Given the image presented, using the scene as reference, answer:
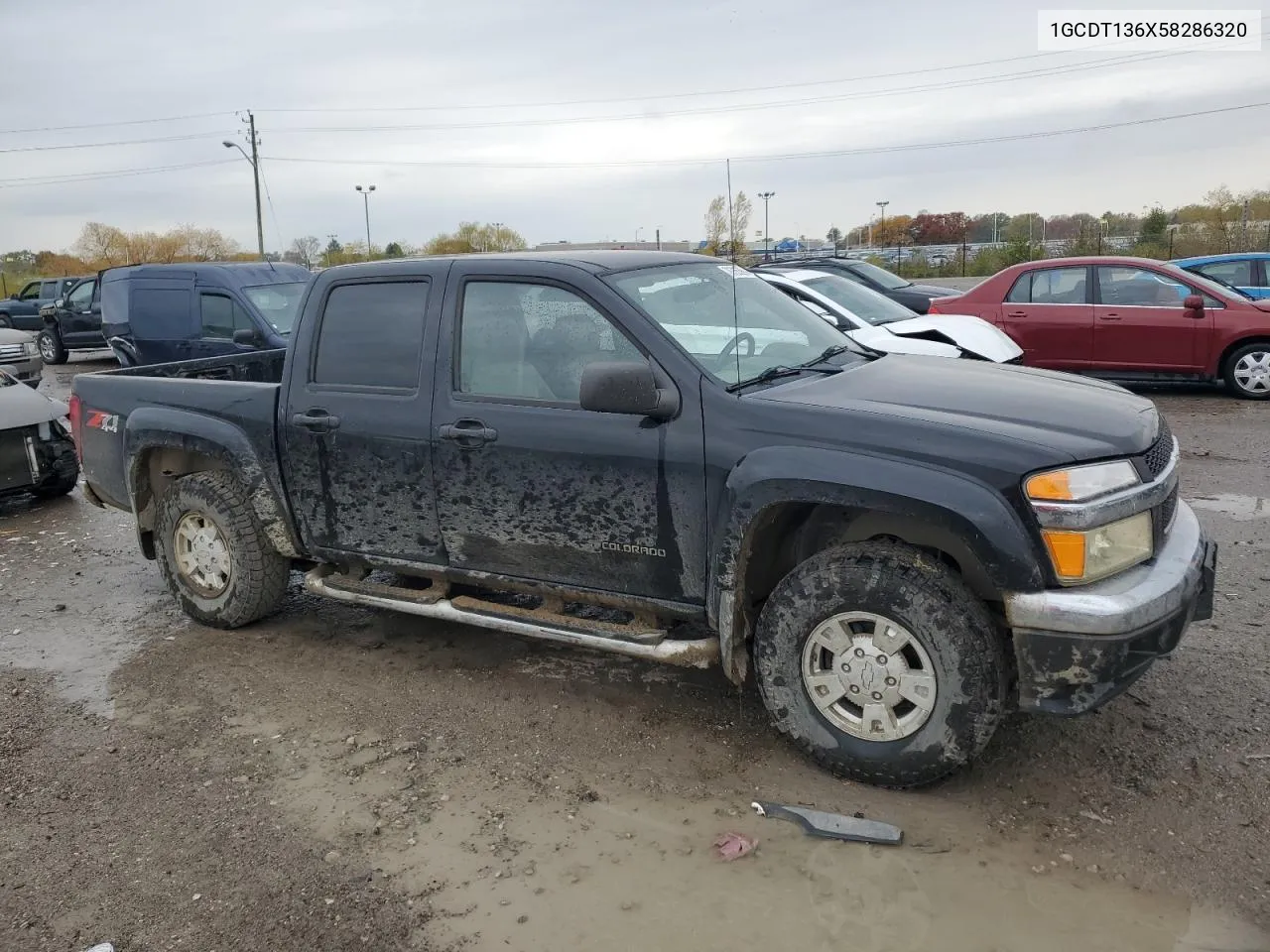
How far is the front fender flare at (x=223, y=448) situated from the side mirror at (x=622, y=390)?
199cm

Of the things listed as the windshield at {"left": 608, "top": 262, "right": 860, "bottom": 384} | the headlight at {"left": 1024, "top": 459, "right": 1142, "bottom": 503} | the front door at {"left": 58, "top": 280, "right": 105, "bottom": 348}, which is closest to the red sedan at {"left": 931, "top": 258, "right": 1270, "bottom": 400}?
the windshield at {"left": 608, "top": 262, "right": 860, "bottom": 384}

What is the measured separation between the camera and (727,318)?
14.6 ft

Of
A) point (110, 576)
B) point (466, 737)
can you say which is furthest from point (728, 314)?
A: point (110, 576)

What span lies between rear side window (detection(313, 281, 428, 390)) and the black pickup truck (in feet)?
0.04

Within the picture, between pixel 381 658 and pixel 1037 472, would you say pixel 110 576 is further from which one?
pixel 1037 472

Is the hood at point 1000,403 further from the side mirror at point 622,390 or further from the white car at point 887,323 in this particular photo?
the white car at point 887,323

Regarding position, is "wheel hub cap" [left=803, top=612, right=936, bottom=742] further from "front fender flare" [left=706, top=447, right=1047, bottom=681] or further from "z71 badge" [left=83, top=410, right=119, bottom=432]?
"z71 badge" [left=83, top=410, right=119, bottom=432]

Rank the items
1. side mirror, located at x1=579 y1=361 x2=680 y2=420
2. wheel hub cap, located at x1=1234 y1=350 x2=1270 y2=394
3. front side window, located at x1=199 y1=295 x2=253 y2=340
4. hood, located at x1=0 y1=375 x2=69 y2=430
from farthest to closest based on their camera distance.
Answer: front side window, located at x1=199 y1=295 x2=253 y2=340 < wheel hub cap, located at x1=1234 y1=350 x2=1270 y2=394 < hood, located at x1=0 y1=375 x2=69 y2=430 < side mirror, located at x1=579 y1=361 x2=680 y2=420

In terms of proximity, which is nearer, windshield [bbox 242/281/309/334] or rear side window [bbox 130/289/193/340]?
windshield [bbox 242/281/309/334]

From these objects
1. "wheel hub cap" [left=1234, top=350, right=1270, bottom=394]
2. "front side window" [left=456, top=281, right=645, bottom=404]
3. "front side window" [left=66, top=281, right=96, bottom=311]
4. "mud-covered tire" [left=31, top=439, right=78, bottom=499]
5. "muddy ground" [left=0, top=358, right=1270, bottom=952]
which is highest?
"front side window" [left=66, top=281, right=96, bottom=311]

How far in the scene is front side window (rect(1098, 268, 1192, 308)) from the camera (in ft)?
37.2

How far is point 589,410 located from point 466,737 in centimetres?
141

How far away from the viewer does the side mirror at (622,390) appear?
3758 millimetres

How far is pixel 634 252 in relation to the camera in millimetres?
4730
